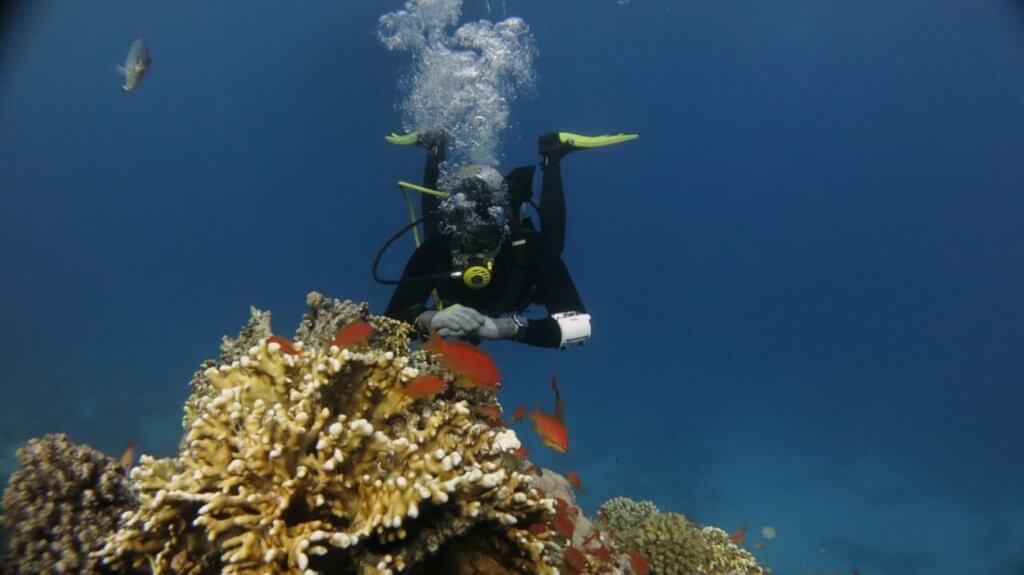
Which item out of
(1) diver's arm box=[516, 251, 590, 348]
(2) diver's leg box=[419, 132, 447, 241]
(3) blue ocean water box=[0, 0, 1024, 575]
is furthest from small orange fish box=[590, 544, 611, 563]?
(3) blue ocean water box=[0, 0, 1024, 575]

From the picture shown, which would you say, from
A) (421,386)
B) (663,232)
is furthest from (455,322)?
(663,232)

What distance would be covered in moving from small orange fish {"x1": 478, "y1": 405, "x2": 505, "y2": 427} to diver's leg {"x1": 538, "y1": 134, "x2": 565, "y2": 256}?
3.97 m

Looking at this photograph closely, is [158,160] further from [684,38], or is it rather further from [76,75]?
[684,38]

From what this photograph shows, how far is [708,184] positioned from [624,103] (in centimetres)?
3733

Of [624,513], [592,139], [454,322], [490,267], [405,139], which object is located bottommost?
[624,513]

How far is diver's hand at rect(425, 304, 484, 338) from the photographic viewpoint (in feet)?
12.9

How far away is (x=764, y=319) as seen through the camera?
91.6 meters

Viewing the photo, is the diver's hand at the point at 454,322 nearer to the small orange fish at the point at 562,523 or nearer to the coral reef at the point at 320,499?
the small orange fish at the point at 562,523

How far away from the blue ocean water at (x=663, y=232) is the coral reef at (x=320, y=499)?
17.5 metres

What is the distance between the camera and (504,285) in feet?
18.7

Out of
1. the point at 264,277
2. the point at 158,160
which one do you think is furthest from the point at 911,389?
the point at 158,160

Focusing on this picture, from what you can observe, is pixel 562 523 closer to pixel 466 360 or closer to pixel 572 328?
pixel 466 360

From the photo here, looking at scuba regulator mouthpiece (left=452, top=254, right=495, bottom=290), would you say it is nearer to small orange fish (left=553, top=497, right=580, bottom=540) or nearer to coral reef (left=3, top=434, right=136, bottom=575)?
small orange fish (left=553, top=497, right=580, bottom=540)

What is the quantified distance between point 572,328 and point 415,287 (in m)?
1.80
